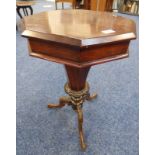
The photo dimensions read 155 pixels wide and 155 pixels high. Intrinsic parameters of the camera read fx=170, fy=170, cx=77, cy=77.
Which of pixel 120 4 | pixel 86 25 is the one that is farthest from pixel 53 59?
pixel 120 4

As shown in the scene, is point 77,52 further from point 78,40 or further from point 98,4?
Answer: point 98,4

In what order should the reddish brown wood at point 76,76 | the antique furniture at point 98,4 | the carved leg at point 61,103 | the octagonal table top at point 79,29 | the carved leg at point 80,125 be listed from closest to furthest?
the octagonal table top at point 79,29
the reddish brown wood at point 76,76
the carved leg at point 80,125
the carved leg at point 61,103
the antique furniture at point 98,4

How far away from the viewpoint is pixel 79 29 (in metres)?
0.76

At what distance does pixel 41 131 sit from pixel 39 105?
285 mm

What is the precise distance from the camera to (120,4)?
436 cm

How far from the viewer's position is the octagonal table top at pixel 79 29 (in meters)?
0.67

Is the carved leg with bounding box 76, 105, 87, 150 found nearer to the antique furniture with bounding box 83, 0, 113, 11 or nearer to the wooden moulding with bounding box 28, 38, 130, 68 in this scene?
the wooden moulding with bounding box 28, 38, 130, 68

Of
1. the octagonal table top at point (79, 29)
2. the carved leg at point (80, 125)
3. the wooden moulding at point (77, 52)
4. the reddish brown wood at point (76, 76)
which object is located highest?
the octagonal table top at point (79, 29)

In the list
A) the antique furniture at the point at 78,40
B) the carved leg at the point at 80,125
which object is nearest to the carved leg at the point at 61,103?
the carved leg at the point at 80,125

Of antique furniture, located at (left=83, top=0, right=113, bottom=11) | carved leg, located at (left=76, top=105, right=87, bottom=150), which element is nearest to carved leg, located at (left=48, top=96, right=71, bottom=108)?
carved leg, located at (left=76, top=105, right=87, bottom=150)

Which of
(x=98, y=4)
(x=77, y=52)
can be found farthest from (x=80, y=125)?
(x=98, y=4)

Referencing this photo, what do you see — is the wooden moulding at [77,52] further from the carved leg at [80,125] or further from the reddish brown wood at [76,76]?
the carved leg at [80,125]

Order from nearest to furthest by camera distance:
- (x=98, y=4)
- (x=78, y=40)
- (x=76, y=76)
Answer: (x=78, y=40) → (x=76, y=76) → (x=98, y=4)

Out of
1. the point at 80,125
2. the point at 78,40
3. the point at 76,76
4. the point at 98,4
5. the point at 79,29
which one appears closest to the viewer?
the point at 78,40
